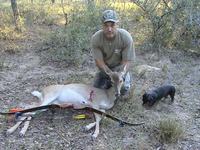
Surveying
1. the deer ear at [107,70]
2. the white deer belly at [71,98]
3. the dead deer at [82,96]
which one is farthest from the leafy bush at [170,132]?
the white deer belly at [71,98]

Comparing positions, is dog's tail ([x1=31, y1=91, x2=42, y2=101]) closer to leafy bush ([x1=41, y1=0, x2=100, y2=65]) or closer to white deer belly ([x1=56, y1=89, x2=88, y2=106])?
white deer belly ([x1=56, y1=89, x2=88, y2=106])

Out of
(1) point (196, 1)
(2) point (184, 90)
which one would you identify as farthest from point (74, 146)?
(1) point (196, 1)

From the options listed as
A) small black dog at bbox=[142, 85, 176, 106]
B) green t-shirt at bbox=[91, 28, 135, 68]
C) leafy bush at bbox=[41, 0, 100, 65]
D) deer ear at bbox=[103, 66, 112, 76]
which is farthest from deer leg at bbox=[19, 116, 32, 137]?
leafy bush at bbox=[41, 0, 100, 65]

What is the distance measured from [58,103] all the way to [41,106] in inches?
13.7

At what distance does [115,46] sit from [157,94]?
1.03m

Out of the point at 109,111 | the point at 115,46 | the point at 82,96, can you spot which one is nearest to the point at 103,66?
the point at 115,46

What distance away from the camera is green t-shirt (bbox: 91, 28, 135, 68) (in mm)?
6328

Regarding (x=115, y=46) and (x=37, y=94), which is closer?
(x=115, y=46)

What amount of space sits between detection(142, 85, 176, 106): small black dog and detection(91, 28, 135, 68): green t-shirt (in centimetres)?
64

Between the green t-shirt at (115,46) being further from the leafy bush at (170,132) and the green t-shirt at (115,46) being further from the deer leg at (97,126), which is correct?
the leafy bush at (170,132)

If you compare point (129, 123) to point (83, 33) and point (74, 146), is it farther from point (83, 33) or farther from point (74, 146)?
point (83, 33)

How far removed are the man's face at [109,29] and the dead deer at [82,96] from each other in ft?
1.96

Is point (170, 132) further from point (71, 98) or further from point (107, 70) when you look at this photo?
point (71, 98)

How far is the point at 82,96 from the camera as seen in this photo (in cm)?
622
